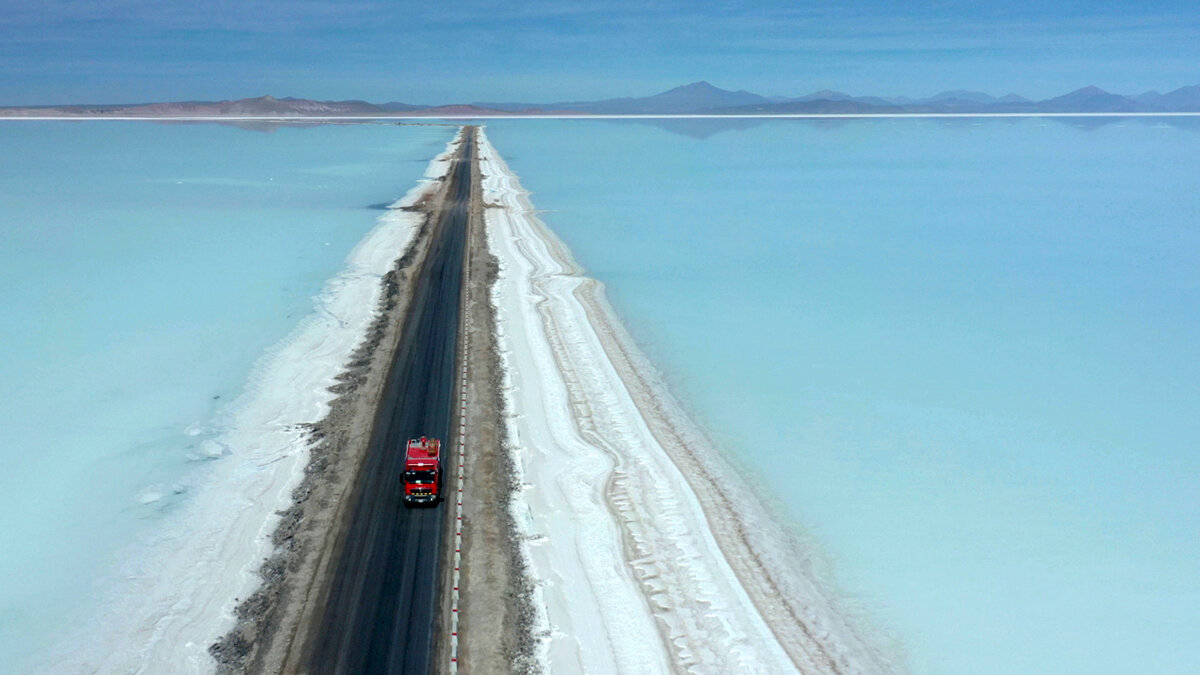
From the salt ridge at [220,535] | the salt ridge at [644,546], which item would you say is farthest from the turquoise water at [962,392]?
the salt ridge at [220,535]

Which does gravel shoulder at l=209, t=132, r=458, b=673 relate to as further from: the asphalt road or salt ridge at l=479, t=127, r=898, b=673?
salt ridge at l=479, t=127, r=898, b=673

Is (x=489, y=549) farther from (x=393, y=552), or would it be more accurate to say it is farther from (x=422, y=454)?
(x=422, y=454)

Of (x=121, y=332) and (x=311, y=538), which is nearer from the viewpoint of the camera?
(x=311, y=538)

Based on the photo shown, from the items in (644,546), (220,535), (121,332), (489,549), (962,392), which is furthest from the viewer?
(121,332)

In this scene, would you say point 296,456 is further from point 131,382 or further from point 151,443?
point 131,382

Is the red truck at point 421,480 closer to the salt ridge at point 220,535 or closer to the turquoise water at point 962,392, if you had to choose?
the salt ridge at point 220,535

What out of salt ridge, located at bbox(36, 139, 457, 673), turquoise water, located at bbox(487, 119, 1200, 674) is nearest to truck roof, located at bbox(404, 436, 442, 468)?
salt ridge, located at bbox(36, 139, 457, 673)

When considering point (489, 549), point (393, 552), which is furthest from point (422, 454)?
point (489, 549)
